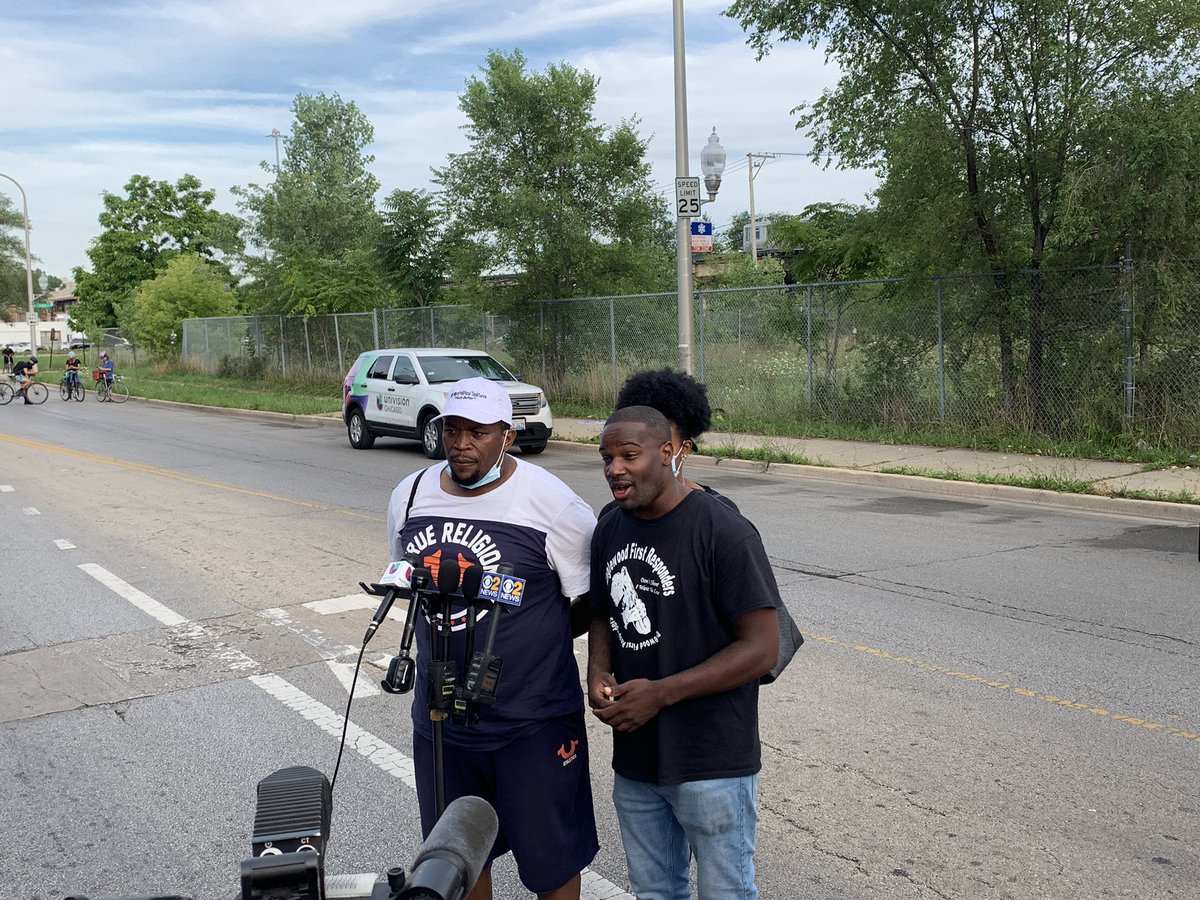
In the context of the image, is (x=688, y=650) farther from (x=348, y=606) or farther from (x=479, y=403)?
(x=348, y=606)

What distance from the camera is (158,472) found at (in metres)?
15.4

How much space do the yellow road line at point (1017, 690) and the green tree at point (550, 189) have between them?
634 inches

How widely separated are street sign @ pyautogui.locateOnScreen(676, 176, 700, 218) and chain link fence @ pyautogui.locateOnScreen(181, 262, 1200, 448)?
228cm

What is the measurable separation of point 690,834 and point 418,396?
14997 millimetres

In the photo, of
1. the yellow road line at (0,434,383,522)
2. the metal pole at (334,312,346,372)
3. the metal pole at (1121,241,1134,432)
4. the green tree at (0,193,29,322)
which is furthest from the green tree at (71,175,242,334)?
the metal pole at (1121,241,1134,432)

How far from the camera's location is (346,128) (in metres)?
55.9

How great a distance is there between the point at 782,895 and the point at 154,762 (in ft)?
9.39

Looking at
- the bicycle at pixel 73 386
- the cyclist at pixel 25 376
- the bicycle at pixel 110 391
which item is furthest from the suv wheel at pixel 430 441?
the bicycle at pixel 73 386

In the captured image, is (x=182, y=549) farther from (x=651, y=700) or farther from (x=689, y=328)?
(x=689, y=328)

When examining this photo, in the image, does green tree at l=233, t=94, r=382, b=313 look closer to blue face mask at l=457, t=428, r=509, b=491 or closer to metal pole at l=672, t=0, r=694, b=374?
metal pole at l=672, t=0, r=694, b=374

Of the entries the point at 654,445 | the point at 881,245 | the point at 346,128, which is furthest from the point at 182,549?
the point at 346,128

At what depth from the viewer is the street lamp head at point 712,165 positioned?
1828cm

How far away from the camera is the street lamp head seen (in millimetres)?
18281

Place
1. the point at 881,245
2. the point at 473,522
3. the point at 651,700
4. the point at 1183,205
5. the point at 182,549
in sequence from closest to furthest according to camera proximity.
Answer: the point at 651,700 → the point at 473,522 → the point at 182,549 → the point at 1183,205 → the point at 881,245
